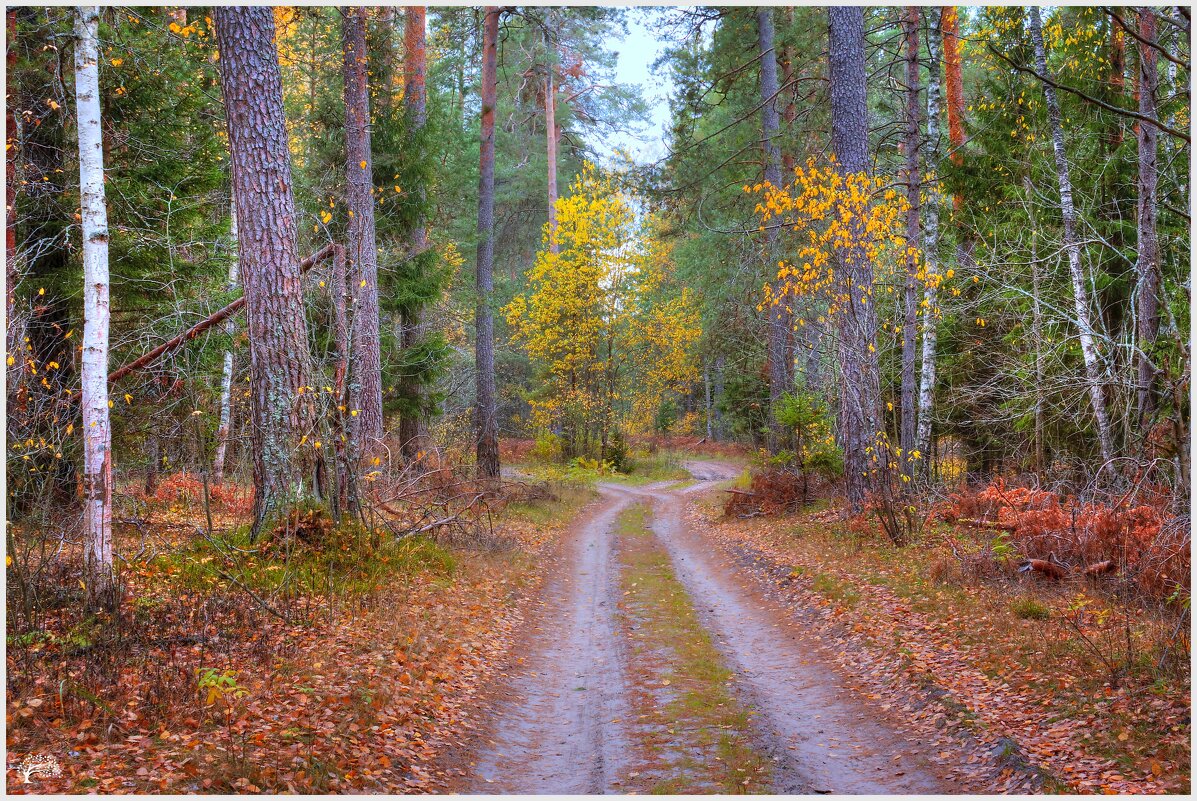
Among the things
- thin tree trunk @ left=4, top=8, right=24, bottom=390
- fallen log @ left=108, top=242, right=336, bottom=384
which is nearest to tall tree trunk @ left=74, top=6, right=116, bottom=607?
thin tree trunk @ left=4, top=8, right=24, bottom=390

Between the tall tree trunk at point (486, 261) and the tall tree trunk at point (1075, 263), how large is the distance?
464 inches

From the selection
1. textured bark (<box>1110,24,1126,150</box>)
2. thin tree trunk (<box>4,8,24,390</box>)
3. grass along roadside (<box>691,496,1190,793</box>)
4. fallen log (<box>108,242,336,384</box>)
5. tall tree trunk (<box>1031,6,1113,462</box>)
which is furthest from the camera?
textured bark (<box>1110,24,1126,150</box>)

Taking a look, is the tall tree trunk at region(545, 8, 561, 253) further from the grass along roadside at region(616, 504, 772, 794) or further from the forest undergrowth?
the forest undergrowth

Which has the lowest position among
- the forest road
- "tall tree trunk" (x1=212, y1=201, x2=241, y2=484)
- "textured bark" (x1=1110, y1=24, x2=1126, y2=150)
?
the forest road

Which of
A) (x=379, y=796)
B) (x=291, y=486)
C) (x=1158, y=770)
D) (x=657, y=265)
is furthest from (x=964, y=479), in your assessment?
(x=657, y=265)

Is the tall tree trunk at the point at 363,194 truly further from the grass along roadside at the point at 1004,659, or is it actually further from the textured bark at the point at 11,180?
the grass along roadside at the point at 1004,659

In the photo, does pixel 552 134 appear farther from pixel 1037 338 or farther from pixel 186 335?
pixel 186 335

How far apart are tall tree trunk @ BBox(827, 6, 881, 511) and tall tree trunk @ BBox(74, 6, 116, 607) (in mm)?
8798

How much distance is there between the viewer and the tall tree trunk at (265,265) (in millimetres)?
8133

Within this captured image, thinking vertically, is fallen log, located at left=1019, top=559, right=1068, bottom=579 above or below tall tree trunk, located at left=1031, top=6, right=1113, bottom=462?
below

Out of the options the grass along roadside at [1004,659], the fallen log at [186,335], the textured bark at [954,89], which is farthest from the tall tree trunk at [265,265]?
the textured bark at [954,89]

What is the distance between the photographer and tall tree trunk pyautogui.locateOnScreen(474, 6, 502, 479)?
1877 cm

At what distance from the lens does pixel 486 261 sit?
1969 centimetres

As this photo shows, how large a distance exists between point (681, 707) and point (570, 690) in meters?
1.10
